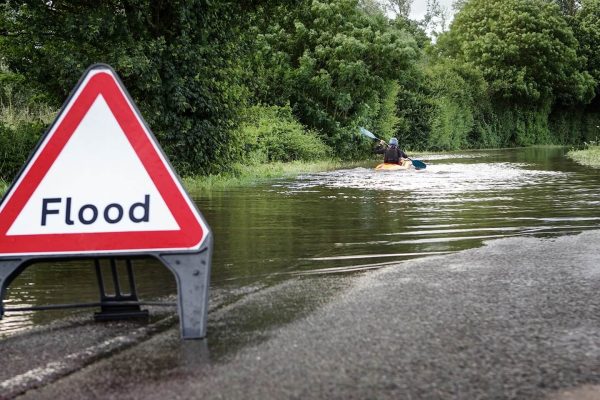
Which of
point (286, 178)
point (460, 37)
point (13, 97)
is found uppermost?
point (460, 37)

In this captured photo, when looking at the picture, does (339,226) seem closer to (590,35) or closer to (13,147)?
(13,147)

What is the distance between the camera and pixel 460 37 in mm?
66438

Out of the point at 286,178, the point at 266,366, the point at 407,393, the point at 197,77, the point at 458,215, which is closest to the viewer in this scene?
the point at 407,393

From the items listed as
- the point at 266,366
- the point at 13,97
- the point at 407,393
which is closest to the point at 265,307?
the point at 266,366

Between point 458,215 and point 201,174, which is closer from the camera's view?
point 458,215

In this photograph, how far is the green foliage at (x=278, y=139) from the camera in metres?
27.2

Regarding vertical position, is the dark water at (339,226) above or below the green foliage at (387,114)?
below

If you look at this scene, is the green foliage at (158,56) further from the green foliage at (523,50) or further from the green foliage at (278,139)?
the green foliage at (523,50)

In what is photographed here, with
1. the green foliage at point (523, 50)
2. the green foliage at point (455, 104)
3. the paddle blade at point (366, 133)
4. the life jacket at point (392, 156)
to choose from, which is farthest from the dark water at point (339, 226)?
the green foliage at point (523, 50)

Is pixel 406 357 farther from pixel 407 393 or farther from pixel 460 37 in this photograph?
pixel 460 37

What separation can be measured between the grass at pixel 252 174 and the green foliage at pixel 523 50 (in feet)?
113

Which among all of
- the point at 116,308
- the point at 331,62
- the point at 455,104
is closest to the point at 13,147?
the point at 116,308

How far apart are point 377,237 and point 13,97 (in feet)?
58.2

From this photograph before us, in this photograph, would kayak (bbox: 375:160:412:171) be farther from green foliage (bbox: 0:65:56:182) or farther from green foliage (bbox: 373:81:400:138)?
green foliage (bbox: 373:81:400:138)
